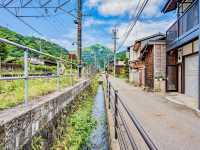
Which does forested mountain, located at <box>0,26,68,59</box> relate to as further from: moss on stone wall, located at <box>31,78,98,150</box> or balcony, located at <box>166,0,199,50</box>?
Result: balcony, located at <box>166,0,199,50</box>

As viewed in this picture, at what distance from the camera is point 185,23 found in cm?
1512

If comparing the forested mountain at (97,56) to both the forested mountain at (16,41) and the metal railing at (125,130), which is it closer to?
the forested mountain at (16,41)

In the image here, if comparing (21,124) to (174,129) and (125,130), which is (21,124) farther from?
(174,129)

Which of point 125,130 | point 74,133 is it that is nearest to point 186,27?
point 74,133

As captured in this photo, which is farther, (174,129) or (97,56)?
(97,56)

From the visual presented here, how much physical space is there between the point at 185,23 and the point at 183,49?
2527 millimetres

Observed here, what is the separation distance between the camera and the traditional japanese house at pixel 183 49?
13.8 metres

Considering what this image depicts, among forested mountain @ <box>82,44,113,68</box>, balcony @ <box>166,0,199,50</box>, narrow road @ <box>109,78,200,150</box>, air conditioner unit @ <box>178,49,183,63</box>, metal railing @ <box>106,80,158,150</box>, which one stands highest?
forested mountain @ <box>82,44,113,68</box>

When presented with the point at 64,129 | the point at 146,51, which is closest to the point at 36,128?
the point at 64,129

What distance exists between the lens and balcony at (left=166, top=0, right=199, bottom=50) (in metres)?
13.0

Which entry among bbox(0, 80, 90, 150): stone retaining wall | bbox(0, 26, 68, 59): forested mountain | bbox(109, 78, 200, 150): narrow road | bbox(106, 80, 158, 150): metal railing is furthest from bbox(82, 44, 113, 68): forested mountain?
A: bbox(0, 80, 90, 150): stone retaining wall

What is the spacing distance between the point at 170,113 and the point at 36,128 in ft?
23.3

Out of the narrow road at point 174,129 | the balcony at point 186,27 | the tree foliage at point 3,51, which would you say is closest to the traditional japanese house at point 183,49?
the balcony at point 186,27

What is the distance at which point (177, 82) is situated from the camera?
20.0 metres
